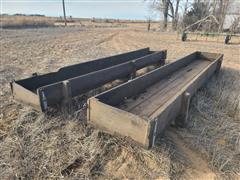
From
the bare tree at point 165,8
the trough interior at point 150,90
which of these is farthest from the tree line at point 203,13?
the trough interior at point 150,90

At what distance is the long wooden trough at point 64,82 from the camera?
2.76 m

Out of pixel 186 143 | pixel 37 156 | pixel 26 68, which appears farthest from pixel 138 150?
pixel 26 68

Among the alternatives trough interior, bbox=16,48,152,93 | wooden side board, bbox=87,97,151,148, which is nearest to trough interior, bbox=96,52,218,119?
wooden side board, bbox=87,97,151,148

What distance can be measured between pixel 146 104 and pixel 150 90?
23.1 inches

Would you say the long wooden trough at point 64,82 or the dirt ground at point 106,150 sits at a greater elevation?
the long wooden trough at point 64,82

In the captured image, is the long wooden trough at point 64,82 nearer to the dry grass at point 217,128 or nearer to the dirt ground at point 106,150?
the dirt ground at point 106,150

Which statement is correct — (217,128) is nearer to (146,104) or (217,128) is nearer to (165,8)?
(146,104)

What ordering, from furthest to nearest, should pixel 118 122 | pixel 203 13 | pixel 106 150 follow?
pixel 203 13, pixel 106 150, pixel 118 122

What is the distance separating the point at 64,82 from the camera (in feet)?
9.59

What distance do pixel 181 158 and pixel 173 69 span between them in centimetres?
292

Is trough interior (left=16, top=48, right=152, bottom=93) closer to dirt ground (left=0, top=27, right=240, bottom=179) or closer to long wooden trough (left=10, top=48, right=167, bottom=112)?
long wooden trough (left=10, top=48, right=167, bottom=112)

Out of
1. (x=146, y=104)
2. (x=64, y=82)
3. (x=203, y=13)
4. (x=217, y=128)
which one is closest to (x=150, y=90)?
(x=146, y=104)

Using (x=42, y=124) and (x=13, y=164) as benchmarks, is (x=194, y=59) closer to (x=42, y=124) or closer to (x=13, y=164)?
(x=42, y=124)

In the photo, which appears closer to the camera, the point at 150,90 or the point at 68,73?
the point at 150,90
